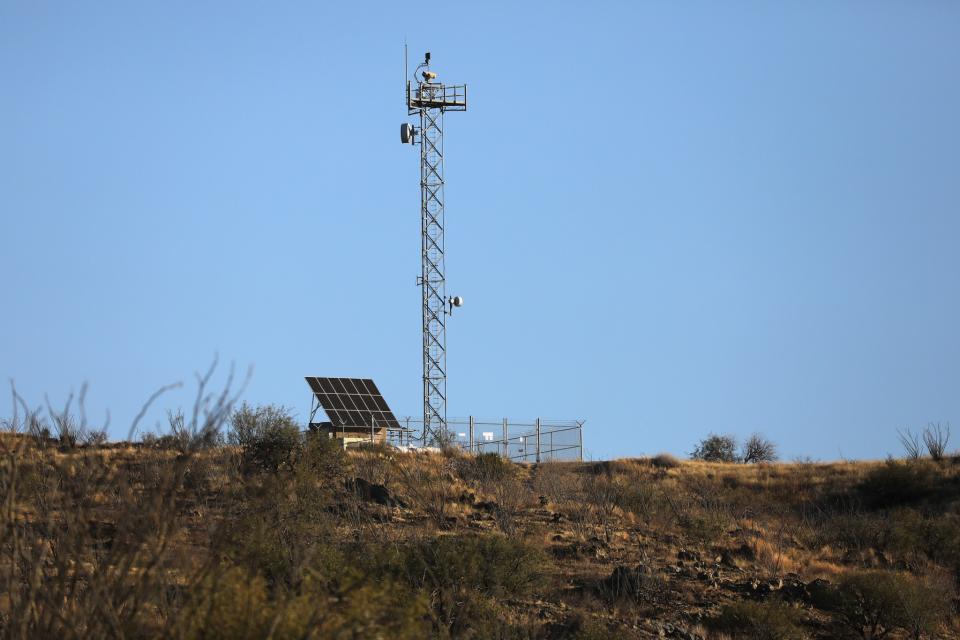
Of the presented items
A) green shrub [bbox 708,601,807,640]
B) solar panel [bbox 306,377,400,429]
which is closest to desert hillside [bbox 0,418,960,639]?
green shrub [bbox 708,601,807,640]

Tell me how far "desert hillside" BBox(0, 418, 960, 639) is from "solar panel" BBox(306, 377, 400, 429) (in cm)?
315

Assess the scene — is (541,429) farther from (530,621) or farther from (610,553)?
(530,621)

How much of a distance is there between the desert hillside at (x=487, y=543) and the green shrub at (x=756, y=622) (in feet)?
0.12

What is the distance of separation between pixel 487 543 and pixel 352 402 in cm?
2066

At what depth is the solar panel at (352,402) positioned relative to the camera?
41.2m

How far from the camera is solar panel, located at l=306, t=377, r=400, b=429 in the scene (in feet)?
135

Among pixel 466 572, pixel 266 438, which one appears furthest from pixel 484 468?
pixel 466 572

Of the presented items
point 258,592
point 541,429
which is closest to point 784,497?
point 541,429

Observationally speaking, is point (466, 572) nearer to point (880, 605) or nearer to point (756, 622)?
point (756, 622)

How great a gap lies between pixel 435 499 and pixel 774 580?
9069 mm

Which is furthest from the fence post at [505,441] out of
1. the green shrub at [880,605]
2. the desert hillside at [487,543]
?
the green shrub at [880,605]

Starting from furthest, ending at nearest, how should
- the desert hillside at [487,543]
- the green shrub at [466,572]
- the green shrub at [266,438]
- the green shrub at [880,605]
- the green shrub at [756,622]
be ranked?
A: the green shrub at [266,438] → the green shrub at [880,605] → the green shrub at [756,622] → the green shrub at [466,572] → the desert hillside at [487,543]

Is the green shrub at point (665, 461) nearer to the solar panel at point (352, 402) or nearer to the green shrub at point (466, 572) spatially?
the solar panel at point (352, 402)

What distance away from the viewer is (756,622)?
2097 cm
